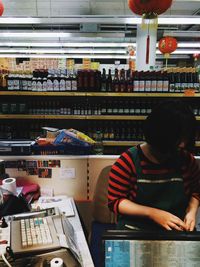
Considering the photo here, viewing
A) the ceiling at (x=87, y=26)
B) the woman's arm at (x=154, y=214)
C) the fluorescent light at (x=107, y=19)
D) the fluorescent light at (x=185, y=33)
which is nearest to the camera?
the woman's arm at (x=154, y=214)

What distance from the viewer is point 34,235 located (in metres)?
1.19

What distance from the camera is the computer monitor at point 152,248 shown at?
626 millimetres

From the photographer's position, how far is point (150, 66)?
23.4 feet

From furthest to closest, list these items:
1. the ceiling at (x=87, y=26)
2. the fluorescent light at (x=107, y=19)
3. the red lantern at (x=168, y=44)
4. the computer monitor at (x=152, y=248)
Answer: the ceiling at (x=87, y=26) < the red lantern at (x=168, y=44) < the fluorescent light at (x=107, y=19) < the computer monitor at (x=152, y=248)

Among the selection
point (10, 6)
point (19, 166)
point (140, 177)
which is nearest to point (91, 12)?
point (10, 6)

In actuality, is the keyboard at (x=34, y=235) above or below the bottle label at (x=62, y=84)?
below

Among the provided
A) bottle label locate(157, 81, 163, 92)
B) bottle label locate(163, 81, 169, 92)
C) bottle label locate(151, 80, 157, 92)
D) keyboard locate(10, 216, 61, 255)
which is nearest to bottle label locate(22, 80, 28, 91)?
bottle label locate(151, 80, 157, 92)

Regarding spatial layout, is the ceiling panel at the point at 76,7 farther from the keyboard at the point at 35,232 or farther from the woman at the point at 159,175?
the keyboard at the point at 35,232

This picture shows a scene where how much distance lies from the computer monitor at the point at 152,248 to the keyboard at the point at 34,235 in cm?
57

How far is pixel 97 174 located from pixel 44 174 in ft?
1.37

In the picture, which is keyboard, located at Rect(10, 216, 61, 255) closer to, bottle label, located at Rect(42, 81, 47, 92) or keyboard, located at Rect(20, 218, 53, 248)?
keyboard, located at Rect(20, 218, 53, 248)

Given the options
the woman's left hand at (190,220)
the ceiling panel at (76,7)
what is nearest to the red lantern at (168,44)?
the ceiling panel at (76,7)

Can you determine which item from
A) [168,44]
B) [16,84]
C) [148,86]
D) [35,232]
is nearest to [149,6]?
[148,86]

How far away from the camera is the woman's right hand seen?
118cm
